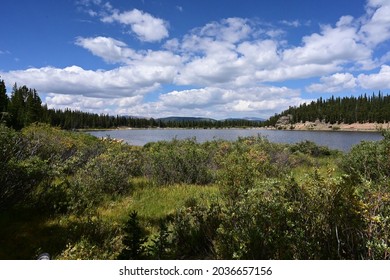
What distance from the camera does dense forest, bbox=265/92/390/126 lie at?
488 feet

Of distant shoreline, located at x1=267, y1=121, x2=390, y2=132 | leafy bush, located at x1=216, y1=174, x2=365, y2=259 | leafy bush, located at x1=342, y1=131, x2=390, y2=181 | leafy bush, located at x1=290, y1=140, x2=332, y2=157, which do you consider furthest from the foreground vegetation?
distant shoreline, located at x1=267, y1=121, x2=390, y2=132

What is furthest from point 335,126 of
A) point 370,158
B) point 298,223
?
point 298,223

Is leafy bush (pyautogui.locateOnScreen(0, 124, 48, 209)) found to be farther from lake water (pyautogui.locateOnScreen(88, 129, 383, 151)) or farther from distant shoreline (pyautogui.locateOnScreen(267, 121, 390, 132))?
distant shoreline (pyautogui.locateOnScreen(267, 121, 390, 132))

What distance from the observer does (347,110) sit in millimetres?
163750

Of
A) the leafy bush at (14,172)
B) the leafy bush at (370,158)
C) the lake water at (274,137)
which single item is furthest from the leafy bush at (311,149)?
the leafy bush at (14,172)

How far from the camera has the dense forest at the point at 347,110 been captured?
5855 inches

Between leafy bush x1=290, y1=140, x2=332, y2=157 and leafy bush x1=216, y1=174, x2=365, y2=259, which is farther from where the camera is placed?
leafy bush x1=290, y1=140, x2=332, y2=157

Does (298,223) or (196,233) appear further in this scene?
(196,233)

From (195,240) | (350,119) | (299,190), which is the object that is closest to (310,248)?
(299,190)

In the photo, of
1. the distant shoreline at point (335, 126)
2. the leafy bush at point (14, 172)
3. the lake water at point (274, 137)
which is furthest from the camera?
the distant shoreline at point (335, 126)

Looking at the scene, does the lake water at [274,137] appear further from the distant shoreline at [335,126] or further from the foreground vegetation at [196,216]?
the distant shoreline at [335,126]

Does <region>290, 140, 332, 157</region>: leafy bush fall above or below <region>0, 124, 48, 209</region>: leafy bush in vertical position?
below

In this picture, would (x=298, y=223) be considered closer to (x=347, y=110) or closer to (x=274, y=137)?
(x=274, y=137)
